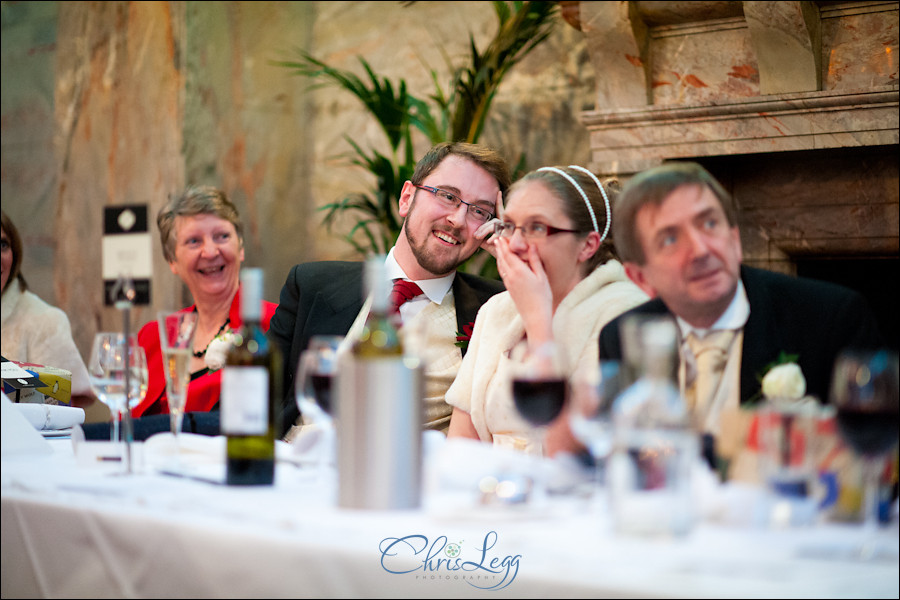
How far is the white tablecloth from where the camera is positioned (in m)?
0.80

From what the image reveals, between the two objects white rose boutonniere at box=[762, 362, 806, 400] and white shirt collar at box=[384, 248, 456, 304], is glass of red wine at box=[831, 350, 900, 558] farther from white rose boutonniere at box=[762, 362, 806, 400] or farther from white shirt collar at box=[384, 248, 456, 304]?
white shirt collar at box=[384, 248, 456, 304]

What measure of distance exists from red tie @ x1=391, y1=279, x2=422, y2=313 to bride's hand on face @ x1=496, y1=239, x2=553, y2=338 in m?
0.62

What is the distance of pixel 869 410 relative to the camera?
91 cm

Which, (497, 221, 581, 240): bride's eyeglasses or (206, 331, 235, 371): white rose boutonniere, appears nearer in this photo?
(497, 221, 581, 240): bride's eyeglasses

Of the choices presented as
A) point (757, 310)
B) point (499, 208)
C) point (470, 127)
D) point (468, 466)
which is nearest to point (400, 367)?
point (468, 466)

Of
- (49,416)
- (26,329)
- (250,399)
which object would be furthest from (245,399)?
(26,329)

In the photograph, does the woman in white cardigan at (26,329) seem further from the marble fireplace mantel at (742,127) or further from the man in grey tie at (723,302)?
the man in grey tie at (723,302)

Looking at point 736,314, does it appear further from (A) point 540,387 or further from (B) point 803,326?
(A) point 540,387

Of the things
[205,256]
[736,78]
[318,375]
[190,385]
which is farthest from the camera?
[736,78]

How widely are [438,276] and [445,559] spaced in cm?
146

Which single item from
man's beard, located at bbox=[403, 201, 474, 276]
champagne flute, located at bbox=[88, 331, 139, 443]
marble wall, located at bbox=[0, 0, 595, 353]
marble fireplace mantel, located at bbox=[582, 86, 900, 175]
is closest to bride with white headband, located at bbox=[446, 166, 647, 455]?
man's beard, located at bbox=[403, 201, 474, 276]

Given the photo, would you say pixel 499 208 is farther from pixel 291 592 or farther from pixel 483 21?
pixel 483 21

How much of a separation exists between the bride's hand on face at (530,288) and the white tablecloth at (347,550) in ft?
1.81

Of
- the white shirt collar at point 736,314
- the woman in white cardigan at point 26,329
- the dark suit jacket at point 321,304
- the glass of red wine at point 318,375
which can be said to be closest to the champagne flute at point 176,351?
the glass of red wine at point 318,375
